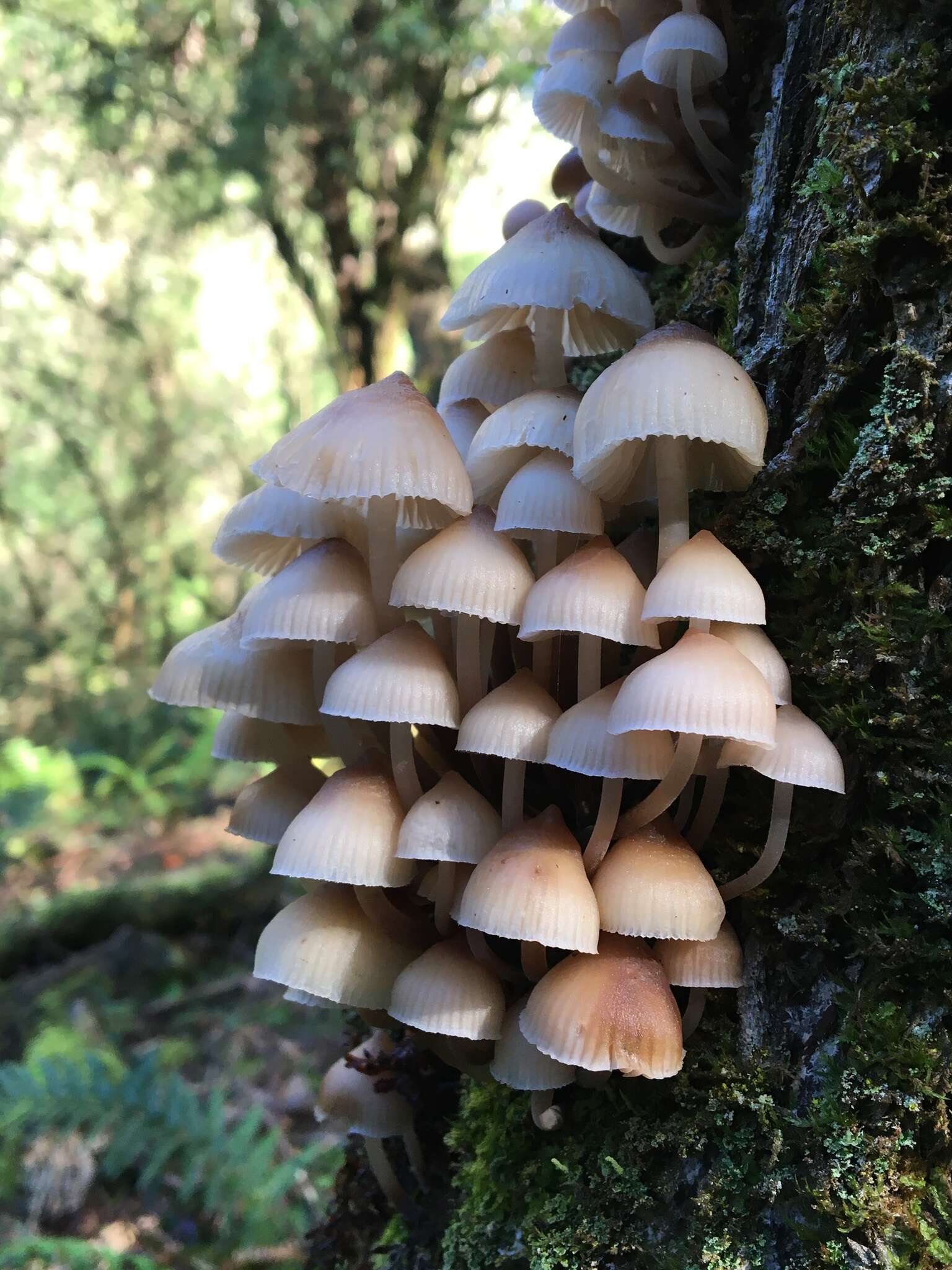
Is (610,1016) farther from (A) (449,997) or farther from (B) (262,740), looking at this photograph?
(B) (262,740)

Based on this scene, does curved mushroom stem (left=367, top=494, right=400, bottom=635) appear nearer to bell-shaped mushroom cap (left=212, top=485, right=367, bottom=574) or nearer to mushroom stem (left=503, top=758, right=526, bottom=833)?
bell-shaped mushroom cap (left=212, top=485, right=367, bottom=574)

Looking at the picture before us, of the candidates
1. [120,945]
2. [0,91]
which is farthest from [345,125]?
[120,945]

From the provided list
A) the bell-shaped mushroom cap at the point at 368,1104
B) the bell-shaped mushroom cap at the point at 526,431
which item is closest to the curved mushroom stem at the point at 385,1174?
the bell-shaped mushroom cap at the point at 368,1104

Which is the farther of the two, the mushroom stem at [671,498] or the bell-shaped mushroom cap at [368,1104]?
the bell-shaped mushroom cap at [368,1104]

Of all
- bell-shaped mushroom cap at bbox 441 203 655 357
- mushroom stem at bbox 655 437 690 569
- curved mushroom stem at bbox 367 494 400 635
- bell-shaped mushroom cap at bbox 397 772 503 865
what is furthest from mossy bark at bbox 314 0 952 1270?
curved mushroom stem at bbox 367 494 400 635

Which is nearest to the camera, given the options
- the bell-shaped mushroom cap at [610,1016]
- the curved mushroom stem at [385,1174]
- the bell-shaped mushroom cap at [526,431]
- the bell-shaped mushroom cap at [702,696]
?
the bell-shaped mushroom cap at [702,696]

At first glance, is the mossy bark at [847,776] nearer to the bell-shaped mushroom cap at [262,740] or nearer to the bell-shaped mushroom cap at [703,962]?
A: the bell-shaped mushroom cap at [703,962]

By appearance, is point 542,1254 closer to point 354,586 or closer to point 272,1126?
point 354,586
